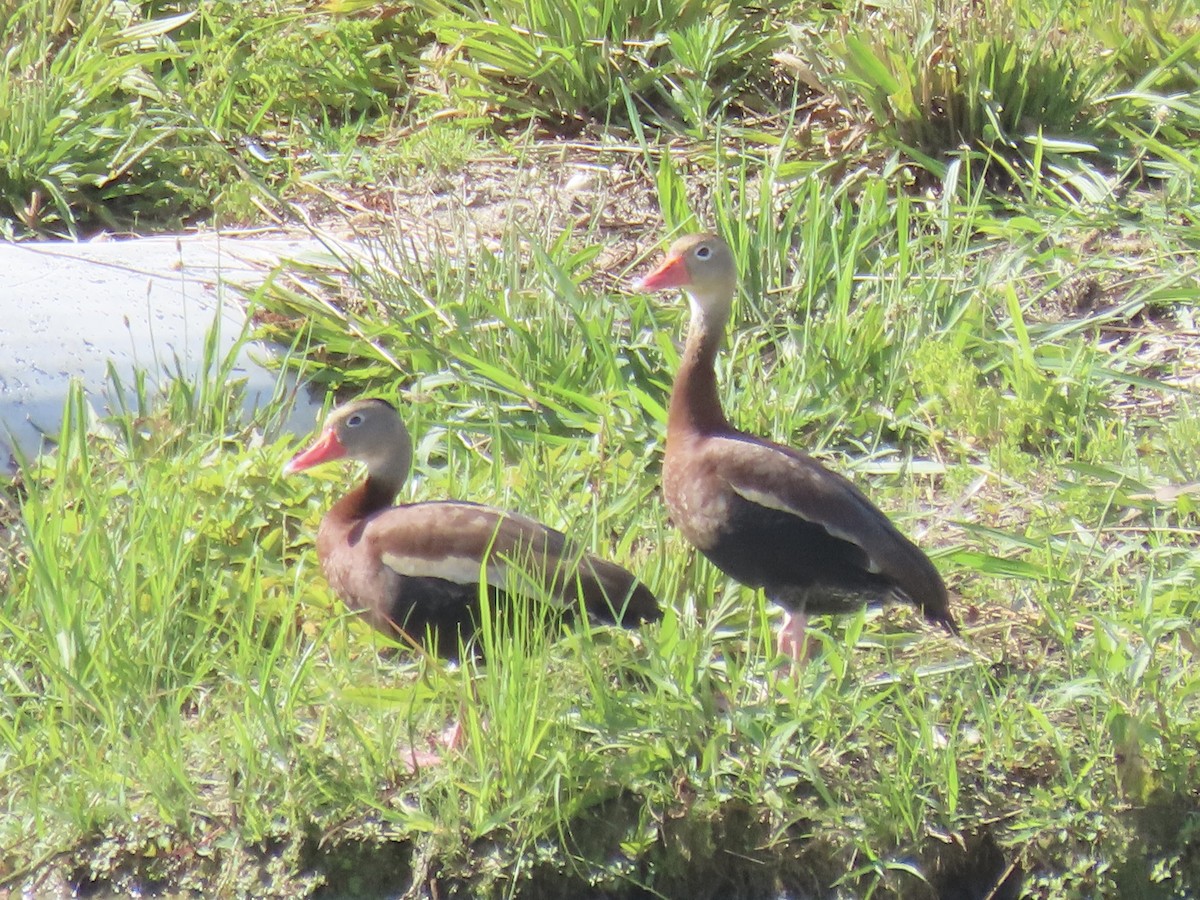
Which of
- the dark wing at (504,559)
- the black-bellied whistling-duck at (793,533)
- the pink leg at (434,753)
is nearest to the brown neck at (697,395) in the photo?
the black-bellied whistling-duck at (793,533)

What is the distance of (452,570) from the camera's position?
13.7 feet

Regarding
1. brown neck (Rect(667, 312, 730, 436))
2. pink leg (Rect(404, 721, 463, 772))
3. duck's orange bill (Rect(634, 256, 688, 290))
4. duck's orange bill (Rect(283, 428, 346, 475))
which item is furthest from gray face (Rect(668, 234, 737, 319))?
pink leg (Rect(404, 721, 463, 772))

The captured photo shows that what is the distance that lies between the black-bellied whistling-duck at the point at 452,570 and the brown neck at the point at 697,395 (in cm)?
52

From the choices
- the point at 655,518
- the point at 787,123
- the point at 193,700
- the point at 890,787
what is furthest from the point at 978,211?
the point at 193,700

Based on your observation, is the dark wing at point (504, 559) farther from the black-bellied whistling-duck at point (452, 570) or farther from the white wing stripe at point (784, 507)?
the white wing stripe at point (784, 507)

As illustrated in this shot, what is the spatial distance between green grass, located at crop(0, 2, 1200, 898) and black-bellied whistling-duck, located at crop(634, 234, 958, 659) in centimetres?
12

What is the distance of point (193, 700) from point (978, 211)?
3278 millimetres

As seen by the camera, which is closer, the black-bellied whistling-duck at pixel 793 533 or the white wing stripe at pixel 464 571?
the white wing stripe at pixel 464 571

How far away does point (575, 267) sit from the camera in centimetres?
573

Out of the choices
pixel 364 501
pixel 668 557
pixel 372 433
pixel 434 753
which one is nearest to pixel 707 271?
pixel 668 557

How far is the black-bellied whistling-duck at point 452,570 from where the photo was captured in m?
4.12

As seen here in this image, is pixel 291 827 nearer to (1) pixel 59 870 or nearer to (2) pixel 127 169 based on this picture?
(1) pixel 59 870

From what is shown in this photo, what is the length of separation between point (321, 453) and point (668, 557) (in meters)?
0.95

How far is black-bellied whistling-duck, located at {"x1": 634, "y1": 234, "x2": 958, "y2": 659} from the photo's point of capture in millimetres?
4238
